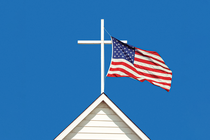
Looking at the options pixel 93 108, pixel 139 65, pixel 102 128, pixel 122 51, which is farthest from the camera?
pixel 139 65

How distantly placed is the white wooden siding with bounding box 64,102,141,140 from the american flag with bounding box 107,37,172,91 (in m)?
1.93

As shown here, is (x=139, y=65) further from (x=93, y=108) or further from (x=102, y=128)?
(x=102, y=128)

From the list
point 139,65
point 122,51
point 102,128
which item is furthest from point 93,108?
point 139,65

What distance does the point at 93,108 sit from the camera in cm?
1032

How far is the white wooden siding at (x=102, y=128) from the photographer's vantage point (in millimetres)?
10398

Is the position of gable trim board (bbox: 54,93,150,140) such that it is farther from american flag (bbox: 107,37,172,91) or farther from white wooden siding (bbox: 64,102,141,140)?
american flag (bbox: 107,37,172,91)

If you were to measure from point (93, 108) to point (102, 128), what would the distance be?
0.83m

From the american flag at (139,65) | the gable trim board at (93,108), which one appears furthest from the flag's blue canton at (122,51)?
the gable trim board at (93,108)

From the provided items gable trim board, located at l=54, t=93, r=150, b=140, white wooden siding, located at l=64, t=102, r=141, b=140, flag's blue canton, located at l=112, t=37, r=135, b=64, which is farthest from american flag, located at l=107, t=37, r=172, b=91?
white wooden siding, located at l=64, t=102, r=141, b=140

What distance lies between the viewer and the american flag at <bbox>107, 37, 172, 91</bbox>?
12.0 meters

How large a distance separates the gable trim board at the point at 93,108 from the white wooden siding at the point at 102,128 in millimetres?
263

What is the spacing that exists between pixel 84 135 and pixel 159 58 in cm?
494

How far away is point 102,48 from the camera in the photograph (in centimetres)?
1170

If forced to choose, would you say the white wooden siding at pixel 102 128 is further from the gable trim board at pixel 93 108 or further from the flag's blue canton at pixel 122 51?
the flag's blue canton at pixel 122 51
